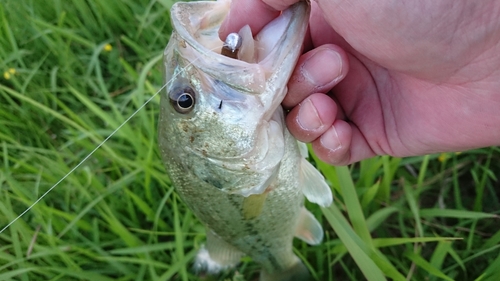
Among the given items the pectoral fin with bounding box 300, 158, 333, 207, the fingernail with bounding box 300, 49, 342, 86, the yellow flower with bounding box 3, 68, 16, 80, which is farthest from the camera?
the yellow flower with bounding box 3, 68, 16, 80

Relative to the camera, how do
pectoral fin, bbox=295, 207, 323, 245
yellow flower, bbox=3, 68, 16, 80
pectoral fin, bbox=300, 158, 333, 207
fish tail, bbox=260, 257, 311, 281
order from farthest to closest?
yellow flower, bbox=3, 68, 16, 80
fish tail, bbox=260, 257, 311, 281
pectoral fin, bbox=295, 207, 323, 245
pectoral fin, bbox=300, 158, 333, 207

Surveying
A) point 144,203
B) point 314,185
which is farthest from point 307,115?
point 144,203

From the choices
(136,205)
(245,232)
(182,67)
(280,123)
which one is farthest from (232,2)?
(136,205)

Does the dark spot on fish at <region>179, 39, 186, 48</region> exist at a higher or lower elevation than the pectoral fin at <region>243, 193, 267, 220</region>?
higher

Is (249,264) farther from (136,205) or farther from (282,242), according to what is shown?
(136,205)

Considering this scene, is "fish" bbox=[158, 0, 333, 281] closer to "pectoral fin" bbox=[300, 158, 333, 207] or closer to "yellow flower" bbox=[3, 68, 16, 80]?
"pectoral fin" bbox=[300, 158, 333, 207]

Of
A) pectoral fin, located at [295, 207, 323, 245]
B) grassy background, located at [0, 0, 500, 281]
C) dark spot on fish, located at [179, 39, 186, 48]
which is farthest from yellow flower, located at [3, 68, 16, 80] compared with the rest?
pectoral fin, located at [295, 207, 323, 245]

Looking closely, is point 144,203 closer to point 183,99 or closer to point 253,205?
point 253,205
